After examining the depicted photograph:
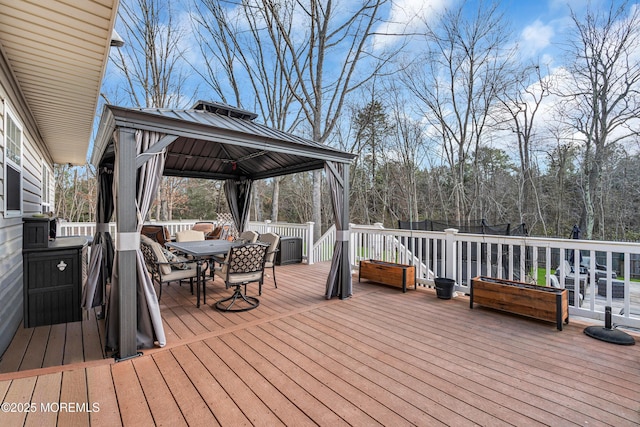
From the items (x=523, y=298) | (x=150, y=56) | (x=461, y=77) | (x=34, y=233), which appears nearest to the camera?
(x=34, y=233)

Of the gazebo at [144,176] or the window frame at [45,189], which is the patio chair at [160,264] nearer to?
the gazebo at [144,176]

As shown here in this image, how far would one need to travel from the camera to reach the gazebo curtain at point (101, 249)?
12.4 feet

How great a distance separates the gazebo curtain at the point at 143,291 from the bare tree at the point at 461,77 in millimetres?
10827

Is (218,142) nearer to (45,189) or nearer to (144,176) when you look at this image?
(144,176)

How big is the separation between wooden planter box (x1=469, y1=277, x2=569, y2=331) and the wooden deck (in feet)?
0.51

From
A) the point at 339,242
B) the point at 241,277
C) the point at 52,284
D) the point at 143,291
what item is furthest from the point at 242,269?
the point at 52,284

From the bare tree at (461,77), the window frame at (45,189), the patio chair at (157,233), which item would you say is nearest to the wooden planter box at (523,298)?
the patio chair at (157,233)

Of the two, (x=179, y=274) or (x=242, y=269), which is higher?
(x=242, y=269)

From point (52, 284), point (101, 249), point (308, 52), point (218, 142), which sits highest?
point (308, 52)

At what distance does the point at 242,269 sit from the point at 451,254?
3.31 meters

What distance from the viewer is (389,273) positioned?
5.20 metres

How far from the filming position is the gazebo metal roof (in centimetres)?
297

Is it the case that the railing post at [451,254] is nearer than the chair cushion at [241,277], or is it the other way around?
the chair cushion at [241,277]

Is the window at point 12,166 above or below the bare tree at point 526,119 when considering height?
below
